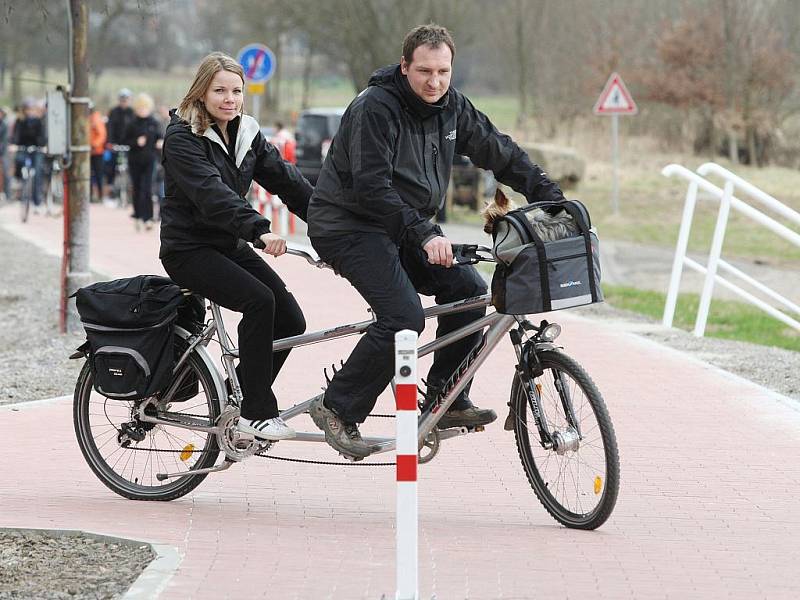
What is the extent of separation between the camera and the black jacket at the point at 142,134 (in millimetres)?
20688

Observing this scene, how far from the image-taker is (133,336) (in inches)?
238

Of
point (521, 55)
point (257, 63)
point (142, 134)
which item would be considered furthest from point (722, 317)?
point (521, 55)

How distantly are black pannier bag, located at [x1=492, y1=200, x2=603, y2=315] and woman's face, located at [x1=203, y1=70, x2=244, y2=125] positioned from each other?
120cm

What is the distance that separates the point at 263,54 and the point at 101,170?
512 cm

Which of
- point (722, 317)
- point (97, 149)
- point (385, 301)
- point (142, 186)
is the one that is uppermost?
point (385, 301)

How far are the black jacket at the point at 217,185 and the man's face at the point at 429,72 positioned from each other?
2.49 feet

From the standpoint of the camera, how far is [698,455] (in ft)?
24.0

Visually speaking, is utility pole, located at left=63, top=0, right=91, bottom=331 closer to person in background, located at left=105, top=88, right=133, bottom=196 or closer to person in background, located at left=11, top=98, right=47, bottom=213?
person in background, located at left=105, top=88, right=133, bottom=196

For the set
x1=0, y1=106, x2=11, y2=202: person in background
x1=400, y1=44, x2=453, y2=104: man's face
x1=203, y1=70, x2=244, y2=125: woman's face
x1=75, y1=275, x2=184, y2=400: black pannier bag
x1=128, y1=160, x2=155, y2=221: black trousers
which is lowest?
x1=0, y1=106, x2=11, y2=202: person in background

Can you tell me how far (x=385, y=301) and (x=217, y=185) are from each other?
79 cm

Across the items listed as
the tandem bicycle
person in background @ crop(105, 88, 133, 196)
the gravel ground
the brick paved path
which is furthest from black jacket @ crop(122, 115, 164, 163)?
the gravel ground

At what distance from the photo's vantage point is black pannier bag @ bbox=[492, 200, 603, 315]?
538 centimetres

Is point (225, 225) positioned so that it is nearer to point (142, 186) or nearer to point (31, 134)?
point (142, 186)

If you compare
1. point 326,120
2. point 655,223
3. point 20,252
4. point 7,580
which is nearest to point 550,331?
point 7,580
